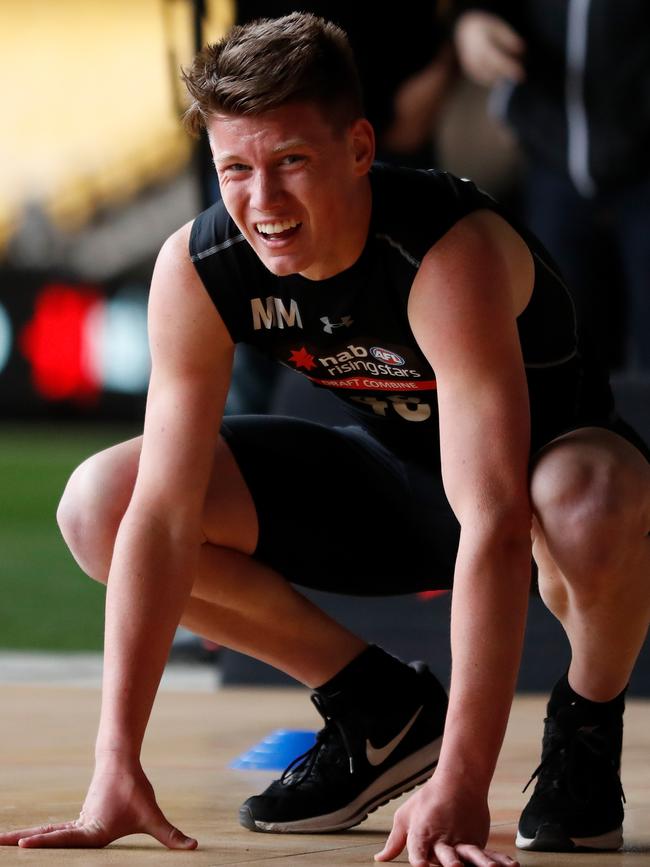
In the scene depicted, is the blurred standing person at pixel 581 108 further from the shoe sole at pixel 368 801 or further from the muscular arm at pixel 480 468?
the muscular arm at pixel 480 468

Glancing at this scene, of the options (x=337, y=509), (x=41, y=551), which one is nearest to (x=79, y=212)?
(x=41, y=551)

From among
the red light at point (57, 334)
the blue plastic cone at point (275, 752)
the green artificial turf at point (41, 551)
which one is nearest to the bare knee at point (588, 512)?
the blue plastic cone at point (275, 752)

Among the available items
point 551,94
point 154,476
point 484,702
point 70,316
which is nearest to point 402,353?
point 154,476

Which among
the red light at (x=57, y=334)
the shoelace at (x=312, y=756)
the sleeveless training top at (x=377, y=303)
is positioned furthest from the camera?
the red light at (x=57, y=334)

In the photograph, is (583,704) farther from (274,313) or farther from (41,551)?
(41,551)

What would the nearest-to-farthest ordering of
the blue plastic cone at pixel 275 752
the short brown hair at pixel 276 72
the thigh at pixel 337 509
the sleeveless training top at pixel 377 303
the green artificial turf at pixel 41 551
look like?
the short brown hair at pixel 276 72, the sleeveless training top at pixel 377 303, the thigh at pixel 337 509, the blue plastic cone at pixel 275 752, the green artificial turf at pixel 41 551

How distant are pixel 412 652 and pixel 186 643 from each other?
2.42 feet

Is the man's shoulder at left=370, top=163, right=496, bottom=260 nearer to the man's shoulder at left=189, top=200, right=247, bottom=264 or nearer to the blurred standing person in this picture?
the man's shoulder at left=189, top=200, right=247, bottom=264

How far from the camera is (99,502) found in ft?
6.20

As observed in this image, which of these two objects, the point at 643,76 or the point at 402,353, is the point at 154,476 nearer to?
the point at 402,353

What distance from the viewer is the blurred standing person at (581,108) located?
345cm

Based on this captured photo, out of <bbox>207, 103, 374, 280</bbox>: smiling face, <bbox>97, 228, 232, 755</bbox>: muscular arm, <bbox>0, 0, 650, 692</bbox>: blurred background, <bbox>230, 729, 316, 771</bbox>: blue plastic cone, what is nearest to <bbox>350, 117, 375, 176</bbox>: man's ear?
<bbox>207, 103, 374, 280</bbox>: smiling face

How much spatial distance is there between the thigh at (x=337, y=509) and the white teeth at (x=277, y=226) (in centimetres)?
41

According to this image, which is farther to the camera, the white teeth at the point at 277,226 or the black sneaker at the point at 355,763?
the black sneaker at the point at 355,763
